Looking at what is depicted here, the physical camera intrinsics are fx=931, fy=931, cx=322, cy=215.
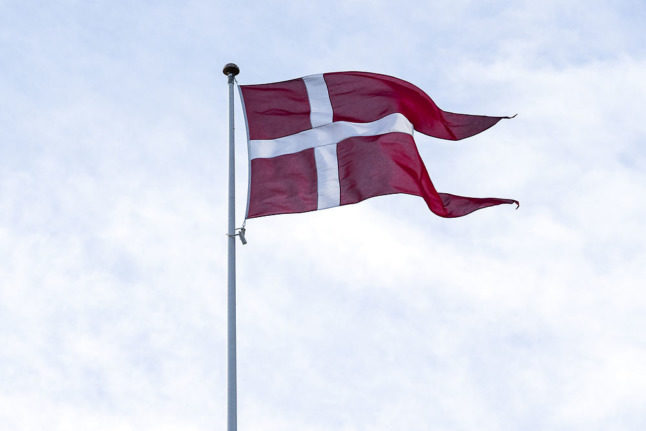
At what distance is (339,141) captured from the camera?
16391mm

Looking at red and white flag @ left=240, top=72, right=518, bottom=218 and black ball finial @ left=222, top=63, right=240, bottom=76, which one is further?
black ball finial @ left=222, top=63, right=240, bottom=76

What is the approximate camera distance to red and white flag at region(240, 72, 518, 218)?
15438mm

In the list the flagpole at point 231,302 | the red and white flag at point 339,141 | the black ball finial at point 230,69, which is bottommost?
the flagpole at point 231,302

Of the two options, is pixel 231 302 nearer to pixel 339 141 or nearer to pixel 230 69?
pixel 339 141

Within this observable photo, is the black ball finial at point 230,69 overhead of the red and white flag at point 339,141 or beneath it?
overhead

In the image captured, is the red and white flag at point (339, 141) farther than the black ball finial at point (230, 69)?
No

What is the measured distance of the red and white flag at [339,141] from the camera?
15.4 meters

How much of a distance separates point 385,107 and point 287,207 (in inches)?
125

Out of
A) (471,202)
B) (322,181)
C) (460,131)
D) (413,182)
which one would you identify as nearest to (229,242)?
(322,181)

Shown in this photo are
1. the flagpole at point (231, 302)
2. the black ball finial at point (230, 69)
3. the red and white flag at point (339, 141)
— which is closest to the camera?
the flagpole at point (231, 302)

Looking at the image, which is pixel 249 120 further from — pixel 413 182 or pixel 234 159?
pixel 413 182

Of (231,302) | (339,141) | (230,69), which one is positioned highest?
(230,69)

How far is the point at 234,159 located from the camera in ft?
50.0

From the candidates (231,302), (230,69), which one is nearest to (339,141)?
(230,69)
